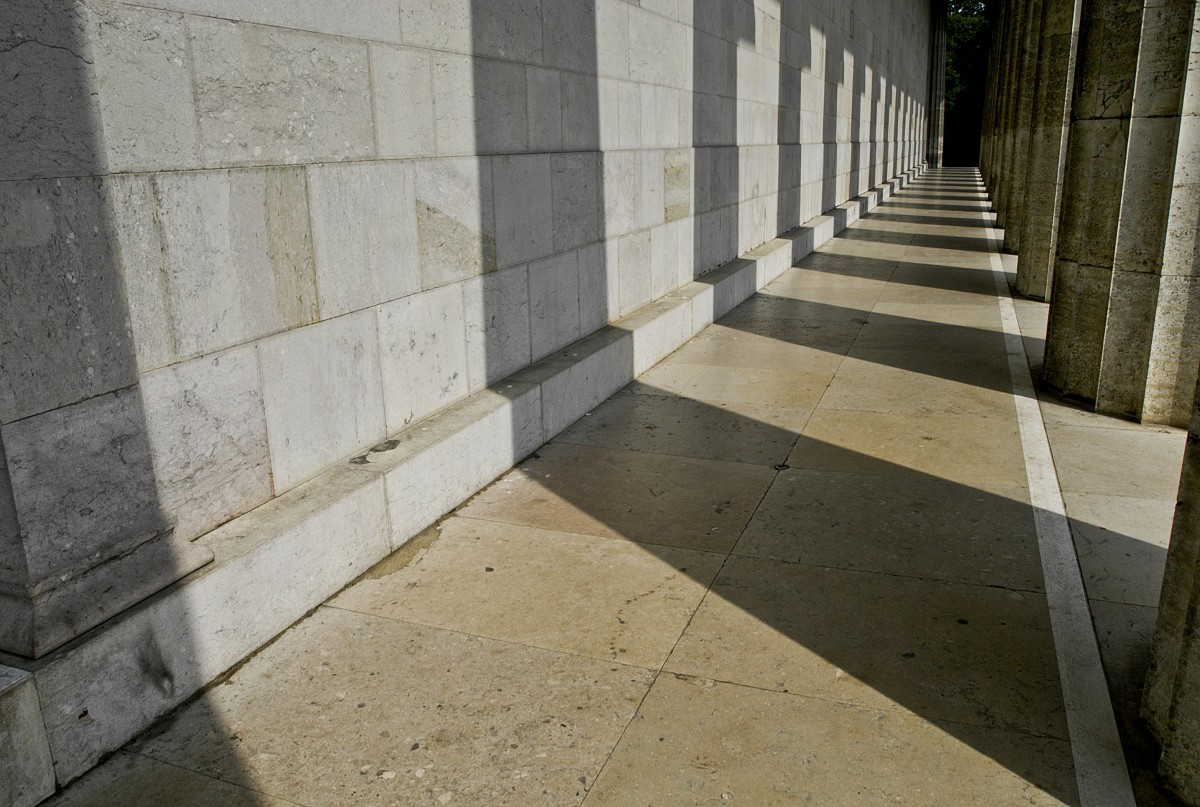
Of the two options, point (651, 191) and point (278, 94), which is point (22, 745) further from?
point (651, 191)

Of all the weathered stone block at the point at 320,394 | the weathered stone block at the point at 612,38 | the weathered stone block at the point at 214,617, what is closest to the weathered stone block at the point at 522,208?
the weathered stone block at the point at 612,38

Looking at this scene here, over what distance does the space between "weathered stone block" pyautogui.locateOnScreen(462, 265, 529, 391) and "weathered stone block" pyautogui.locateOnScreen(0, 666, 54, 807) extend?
3.34m

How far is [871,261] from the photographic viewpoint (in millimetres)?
15750

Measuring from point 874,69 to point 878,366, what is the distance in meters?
20.9

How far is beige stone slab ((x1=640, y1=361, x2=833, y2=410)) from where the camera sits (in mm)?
7730

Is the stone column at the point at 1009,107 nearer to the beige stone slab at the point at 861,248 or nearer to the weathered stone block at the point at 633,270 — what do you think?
the beige stone slab at the point at 861,248

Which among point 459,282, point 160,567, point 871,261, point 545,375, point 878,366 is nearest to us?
point 160,567

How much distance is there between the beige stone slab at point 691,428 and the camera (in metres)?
6.50

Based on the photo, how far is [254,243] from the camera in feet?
13.8

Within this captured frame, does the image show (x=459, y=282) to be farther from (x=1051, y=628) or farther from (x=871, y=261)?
(x=871, y=261)

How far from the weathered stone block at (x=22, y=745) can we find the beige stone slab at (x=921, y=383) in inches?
227

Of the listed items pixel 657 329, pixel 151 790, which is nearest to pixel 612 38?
pixel 657 329

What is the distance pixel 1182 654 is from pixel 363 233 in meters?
3.93

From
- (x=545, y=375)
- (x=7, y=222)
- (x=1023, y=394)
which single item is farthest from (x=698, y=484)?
(x=7, y=222)
